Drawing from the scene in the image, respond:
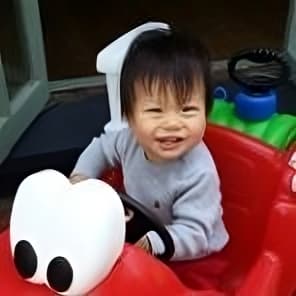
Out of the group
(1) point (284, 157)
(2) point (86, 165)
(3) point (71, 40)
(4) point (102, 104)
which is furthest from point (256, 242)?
(3) point (71, 40)

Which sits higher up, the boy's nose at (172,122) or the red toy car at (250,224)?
the boy's nose at (172,122)

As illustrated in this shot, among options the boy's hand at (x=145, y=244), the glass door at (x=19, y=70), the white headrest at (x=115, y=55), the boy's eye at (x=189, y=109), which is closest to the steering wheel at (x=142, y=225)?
the boy's hand at (x=145, y=244)

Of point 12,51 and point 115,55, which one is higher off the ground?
point 115,55

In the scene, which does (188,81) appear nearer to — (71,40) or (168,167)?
Answer: (168,167)

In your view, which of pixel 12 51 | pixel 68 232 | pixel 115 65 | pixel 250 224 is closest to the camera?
pixel 68 232

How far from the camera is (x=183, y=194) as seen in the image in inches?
34.1

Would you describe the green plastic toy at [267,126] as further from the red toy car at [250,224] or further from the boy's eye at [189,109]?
the boy's eye at [189,109]

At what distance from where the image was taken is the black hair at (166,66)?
2.60 ft

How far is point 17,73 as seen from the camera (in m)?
1.53

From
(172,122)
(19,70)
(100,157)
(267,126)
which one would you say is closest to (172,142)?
(172,122)

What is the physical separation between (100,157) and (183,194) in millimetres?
153

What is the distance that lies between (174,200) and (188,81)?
0.16m

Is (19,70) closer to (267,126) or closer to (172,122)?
(267,126)

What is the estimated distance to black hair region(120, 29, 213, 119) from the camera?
792 millimetres
